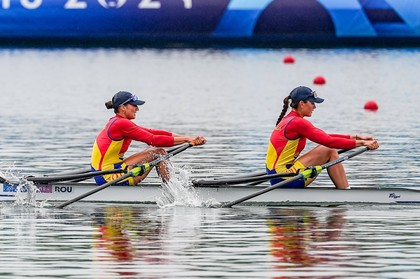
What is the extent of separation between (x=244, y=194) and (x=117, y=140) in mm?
1806

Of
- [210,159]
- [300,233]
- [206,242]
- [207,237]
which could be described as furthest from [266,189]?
[210,159]

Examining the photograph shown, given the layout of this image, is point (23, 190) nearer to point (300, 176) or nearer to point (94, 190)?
point (94, 190)

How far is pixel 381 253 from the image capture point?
15.7 metres

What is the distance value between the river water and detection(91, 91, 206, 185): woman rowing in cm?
61

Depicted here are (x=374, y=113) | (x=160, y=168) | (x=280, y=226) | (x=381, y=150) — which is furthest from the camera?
(x=374, y=113)

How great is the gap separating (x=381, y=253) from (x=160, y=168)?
17.7 ft

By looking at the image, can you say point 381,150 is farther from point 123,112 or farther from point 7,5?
point 7,5

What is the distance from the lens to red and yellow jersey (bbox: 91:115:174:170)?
20312 mm

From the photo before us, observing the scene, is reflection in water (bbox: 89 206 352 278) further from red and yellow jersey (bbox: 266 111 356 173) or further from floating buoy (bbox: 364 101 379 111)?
floating buoy (bbox: 364 101 379 111)

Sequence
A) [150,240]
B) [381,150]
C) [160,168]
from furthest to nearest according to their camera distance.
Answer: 1. [381,150]
2. [160,168]
3. [150,240]

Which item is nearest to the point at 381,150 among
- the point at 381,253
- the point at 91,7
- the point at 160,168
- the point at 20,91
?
the point at 160,168

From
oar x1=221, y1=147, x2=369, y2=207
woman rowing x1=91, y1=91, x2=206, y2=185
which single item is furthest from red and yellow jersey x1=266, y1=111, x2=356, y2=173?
woman rowing x1=91, y1=91, x2=206, y2=185

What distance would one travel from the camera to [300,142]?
20.2 m

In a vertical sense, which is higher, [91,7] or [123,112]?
[91,7]
